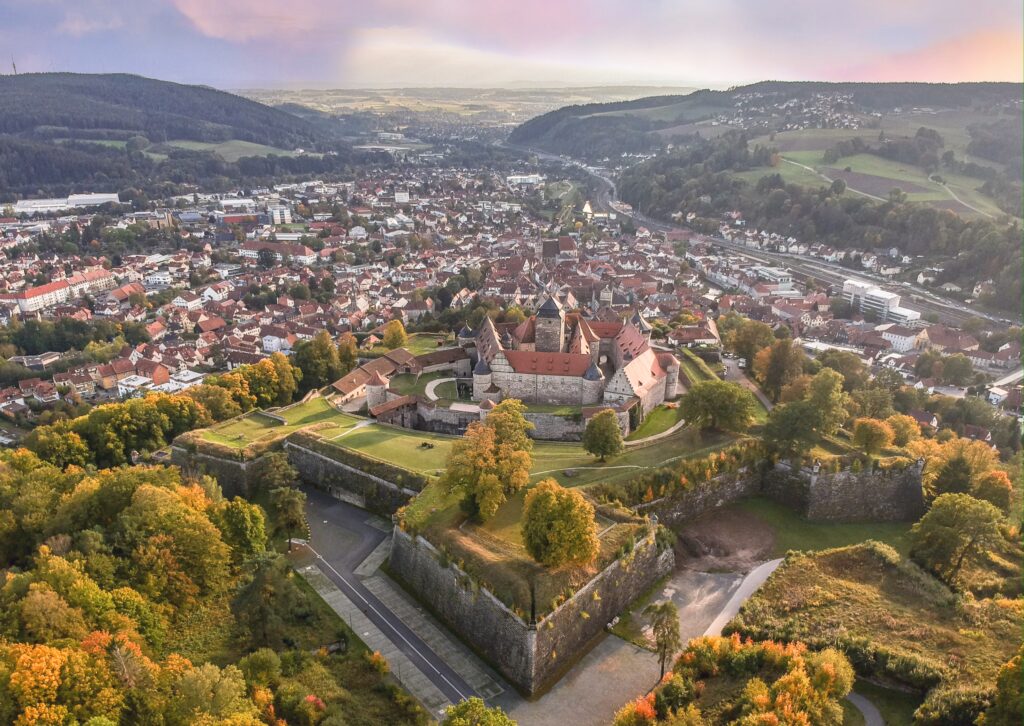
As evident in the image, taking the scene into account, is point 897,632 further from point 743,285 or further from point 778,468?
point 743,285

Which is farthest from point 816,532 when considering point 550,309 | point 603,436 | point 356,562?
point 356,562

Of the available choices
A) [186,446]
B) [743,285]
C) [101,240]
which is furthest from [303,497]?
[101,240]

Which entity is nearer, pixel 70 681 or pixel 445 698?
pixel 70 681

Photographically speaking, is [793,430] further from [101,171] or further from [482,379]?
[101,171]

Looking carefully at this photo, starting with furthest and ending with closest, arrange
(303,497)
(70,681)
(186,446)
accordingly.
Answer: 1. (186,446)
2. (303,497)
3. (70,681)

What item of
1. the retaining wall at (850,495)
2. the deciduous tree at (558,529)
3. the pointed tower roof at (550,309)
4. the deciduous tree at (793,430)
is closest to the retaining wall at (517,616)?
the deciduous tree at (558,529)

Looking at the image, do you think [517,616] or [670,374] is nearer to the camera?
[517,616]

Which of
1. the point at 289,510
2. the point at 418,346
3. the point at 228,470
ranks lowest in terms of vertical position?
the point at 228,470

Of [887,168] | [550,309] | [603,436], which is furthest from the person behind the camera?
[887,168]
